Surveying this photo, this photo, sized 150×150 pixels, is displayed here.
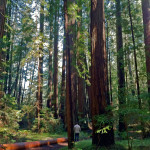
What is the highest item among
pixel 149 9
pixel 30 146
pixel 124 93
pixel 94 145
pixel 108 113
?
pixel 149 9

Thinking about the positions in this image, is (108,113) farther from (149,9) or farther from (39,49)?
(39,49)

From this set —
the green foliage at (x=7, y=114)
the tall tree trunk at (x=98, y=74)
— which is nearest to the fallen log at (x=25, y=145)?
the green foliage at (x=7, y=114)

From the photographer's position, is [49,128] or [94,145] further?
[49,128]

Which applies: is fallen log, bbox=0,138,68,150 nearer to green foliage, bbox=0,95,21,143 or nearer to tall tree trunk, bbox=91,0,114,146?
green foliage, bbox=0,95,21,143

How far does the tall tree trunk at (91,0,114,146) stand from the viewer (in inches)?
269

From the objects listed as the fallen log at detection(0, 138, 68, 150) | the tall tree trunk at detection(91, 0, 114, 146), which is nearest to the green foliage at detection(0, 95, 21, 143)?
the fallen log at detection(0, 138, 68, 150)

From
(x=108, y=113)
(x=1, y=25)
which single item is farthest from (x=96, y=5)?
(x=108, y=113)

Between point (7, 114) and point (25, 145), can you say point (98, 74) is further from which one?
point (25, 145)

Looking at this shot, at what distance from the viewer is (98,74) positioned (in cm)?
732

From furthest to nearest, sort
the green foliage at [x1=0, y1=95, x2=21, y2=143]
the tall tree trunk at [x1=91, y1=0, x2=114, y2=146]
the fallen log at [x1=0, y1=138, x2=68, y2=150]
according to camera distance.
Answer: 1. the fallen log at [x1=0, y1=138, x2=68, y2=150]
2. the green foliage at [x1=0, y1=95, x2=21, y2=143]
3. the tall tree trunk at [x1=91, y1=0, x2=114, y2=146]

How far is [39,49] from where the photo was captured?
14805mm

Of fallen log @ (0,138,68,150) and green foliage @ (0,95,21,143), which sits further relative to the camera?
fallen log @ (0,138,68,150)

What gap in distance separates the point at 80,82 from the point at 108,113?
11271 mm

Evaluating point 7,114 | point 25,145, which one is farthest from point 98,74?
point 25,145
